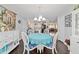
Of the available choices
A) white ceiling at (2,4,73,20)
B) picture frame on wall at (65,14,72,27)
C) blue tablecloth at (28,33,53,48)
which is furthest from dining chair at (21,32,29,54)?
picture frame on wall at (65,14,72,27)

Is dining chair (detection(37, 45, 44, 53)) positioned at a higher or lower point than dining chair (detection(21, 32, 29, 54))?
lower

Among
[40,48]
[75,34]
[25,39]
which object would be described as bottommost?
[40,48]

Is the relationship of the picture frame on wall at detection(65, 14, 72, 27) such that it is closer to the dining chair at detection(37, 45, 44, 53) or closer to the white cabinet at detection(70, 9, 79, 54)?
the white cabinet at detection(70, 9, 79, 54)

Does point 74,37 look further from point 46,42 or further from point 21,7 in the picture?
point 21,7

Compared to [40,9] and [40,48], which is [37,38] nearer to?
[40,48]

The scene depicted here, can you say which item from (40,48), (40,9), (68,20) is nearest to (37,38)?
(40,48)

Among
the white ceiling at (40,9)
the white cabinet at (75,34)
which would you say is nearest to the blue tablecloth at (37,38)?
the white ceiling at (40,9)

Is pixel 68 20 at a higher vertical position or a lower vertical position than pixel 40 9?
lower

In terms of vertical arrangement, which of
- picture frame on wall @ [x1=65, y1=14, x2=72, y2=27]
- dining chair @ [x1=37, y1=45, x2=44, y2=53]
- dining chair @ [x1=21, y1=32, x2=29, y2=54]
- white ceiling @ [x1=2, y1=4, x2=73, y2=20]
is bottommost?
dining chair @ [x1=37, y1=45, x2=44, y2=53]

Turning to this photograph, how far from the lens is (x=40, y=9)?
285 centimetres

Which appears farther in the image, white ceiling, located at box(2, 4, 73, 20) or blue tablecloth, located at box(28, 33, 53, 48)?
blue tablecloth, located at box(28, 33, 53, 48)

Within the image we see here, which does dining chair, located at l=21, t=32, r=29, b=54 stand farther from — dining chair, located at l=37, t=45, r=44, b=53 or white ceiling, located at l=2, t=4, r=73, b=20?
white ceiling, located at l=2, t=4, r=73, b=20

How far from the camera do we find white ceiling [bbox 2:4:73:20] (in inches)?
110

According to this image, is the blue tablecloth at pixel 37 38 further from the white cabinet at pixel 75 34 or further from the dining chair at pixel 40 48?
the white cabinet at pixel 75 34
